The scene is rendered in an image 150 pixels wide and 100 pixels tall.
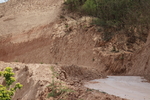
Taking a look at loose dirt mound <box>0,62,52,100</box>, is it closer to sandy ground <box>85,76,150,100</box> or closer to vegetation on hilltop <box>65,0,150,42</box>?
sandy ground <box>85,76,150,100</box>

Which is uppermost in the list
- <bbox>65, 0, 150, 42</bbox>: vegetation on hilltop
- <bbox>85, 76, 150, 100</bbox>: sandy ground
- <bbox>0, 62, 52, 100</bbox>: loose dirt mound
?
<bbox>65, 0, 150, 42</bbox>: vegetation on hilltop

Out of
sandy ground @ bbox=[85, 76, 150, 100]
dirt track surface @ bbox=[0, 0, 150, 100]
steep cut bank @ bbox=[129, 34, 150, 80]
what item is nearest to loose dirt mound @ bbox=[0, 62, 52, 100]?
sandy ground @ bbox=[85, 76, 150, 100]

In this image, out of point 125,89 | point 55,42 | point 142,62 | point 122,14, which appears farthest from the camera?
point 55,42

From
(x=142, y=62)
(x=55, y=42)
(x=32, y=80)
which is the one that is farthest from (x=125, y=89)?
(x=55, y=42)

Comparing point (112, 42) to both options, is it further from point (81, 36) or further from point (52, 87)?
point (52, 87)

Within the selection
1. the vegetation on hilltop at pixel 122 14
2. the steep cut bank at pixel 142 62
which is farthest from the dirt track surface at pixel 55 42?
the vegetation on hilltop at pixel 122 14

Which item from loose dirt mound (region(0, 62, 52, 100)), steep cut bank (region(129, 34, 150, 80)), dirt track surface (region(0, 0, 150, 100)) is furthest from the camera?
dirt track surface (region(0, 0, 150, 100))

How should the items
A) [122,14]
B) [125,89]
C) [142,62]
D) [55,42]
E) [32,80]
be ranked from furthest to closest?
[55,42], [122,14], [142,62], [125,89], [32,80]

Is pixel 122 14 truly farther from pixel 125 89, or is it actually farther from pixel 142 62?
pixel 125 89

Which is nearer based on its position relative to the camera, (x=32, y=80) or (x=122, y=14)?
(x=32, y=80)

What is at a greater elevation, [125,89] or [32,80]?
[32,80]

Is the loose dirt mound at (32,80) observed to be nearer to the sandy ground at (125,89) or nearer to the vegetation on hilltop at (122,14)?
the sandy ground at (125,89)

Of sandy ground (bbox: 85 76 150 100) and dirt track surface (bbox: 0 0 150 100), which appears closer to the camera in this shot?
sandy ground (bbox: 85 76 150 100)

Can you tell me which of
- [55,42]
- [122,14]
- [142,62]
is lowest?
[142,62]
